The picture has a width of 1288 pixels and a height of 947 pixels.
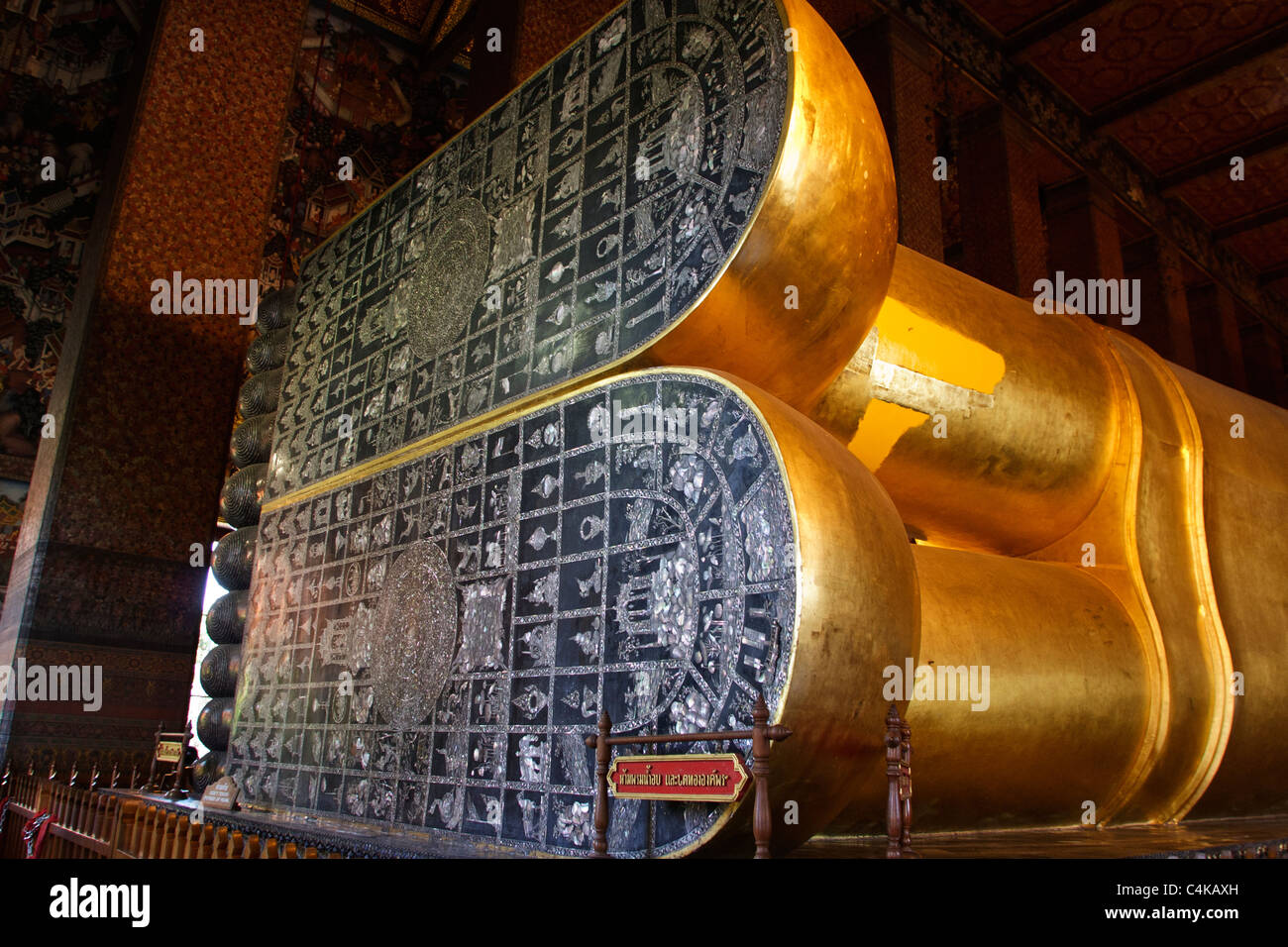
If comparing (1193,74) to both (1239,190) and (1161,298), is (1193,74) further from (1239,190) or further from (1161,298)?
(1239,190)

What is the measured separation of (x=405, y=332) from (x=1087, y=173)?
8976 millimetres

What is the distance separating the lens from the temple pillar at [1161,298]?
11047 millimetres

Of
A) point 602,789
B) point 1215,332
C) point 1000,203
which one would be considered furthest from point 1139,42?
point 602,789

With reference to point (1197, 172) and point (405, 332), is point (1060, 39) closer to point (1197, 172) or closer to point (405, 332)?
point (1197, 172)

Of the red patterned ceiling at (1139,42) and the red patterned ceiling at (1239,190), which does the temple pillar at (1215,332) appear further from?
the red patterned ceiling at (1139,42)

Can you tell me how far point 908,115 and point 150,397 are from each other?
6324mm

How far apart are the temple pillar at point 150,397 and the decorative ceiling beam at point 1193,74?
27.9 ft

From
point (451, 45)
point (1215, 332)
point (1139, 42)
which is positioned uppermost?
point (451, 45)

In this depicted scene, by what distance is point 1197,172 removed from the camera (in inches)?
450

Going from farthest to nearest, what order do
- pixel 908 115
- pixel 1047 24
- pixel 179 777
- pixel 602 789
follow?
1. pixel 1047 24
2. pixel 908 115
3. pixel 179 777
4. pixel 602 789

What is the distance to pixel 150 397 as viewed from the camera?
6516 mm

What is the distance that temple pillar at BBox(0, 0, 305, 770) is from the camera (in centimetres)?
594

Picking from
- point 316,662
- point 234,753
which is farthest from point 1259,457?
point 234,753

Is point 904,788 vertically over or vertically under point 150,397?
under
